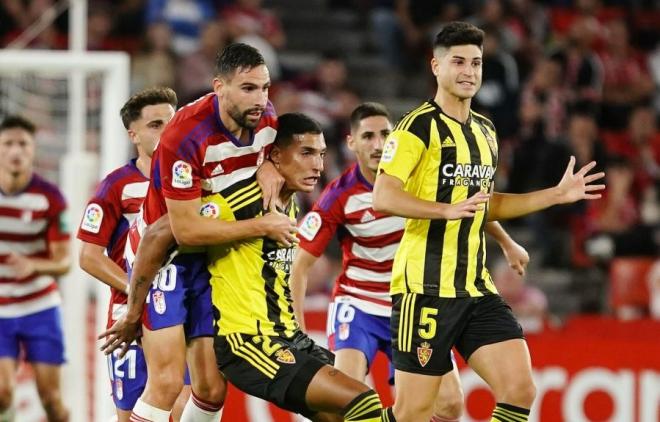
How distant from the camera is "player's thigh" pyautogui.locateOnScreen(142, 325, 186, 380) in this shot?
22.0 ft

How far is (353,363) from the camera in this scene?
27.0 ft

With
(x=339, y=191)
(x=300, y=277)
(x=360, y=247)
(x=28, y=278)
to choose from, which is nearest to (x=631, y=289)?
(x=360, y=247)

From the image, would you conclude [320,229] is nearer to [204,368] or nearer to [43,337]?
[204,368]

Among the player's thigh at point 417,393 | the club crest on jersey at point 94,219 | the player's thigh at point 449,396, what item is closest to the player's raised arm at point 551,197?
the player's thigh at point 417,393

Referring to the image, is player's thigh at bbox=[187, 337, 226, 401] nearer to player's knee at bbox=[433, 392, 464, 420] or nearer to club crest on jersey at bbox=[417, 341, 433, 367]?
club crest on jersey at bbox=[417, 341, 433, 367]

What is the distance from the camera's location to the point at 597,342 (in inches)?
426

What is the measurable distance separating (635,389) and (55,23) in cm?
735

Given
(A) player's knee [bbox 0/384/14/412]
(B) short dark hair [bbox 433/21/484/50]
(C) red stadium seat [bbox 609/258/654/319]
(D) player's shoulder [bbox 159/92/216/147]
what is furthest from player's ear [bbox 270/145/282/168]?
(C) red stadium seat [bbox 609/258/654/319]

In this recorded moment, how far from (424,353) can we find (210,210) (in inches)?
50.9

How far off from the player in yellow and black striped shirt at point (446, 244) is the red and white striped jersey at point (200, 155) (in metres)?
0.64

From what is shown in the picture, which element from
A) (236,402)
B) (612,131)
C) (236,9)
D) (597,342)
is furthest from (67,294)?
(612,131)

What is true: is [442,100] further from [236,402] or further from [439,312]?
[236,402]

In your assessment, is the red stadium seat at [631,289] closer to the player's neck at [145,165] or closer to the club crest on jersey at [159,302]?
the player's neck at [145,165]

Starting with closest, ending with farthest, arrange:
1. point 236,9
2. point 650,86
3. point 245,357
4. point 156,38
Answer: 1. point 245,357
2. point 156,38
3. point 236,9
4. point 650,86
